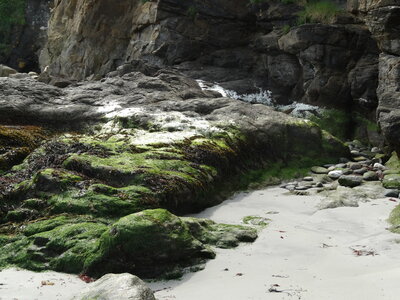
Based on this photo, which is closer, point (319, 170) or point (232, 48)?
point (319, 170)

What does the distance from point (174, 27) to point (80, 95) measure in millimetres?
12641

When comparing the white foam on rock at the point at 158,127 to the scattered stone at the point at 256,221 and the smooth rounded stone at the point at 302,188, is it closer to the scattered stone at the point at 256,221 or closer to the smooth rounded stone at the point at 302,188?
the smooth rounded stone at the point at 302,188


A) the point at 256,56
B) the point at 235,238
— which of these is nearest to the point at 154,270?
the point at 235,238

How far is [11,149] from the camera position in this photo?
10.7 metres

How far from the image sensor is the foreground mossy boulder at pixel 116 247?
6.37 m

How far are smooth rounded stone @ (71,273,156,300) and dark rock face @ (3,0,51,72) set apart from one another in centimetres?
4722

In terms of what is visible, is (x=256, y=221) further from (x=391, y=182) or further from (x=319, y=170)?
(x=319, y=170)

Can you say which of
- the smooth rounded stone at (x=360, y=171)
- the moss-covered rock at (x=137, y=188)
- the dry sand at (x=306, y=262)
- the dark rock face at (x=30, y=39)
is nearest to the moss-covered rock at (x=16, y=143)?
the moss-covered rock at (x=137, y=188)

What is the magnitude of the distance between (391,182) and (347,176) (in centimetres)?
102

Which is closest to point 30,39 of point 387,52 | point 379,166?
point 387,52

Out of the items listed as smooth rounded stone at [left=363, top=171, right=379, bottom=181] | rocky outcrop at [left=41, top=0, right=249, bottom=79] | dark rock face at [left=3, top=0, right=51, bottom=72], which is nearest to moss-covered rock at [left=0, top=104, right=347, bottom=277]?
smooth rounded stone at [left=363, top=171, right=379, bottom=181]

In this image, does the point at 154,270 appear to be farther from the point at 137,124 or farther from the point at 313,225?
the point at 137,124

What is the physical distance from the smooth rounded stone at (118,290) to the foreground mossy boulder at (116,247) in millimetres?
959

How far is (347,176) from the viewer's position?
11.4 m
